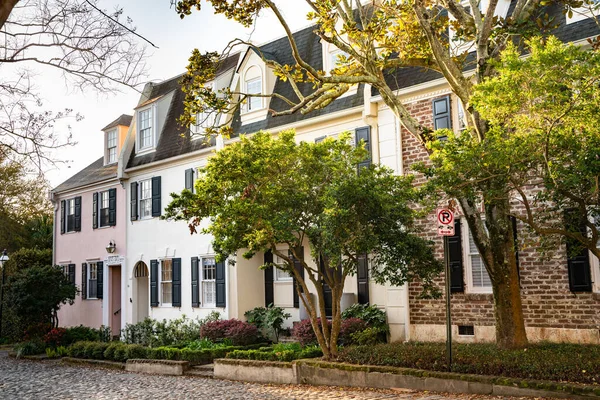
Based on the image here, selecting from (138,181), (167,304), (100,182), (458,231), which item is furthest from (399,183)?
(100,182)

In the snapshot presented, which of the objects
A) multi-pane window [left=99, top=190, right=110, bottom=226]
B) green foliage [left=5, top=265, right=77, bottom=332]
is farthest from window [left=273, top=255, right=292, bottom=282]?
multi-pane window [left=99, top=190, right=110, bottom=226]

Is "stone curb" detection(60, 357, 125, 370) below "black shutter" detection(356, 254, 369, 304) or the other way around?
below

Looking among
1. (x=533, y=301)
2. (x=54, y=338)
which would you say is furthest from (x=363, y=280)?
(x=54, y=338)

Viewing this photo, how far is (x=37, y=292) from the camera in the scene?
21.6 metres

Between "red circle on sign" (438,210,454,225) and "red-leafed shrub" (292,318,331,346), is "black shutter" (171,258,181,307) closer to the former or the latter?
"red-leafed shrub" (292,318,331,346)

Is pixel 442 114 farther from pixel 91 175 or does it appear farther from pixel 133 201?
pixel 91 175

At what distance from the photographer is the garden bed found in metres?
9.13

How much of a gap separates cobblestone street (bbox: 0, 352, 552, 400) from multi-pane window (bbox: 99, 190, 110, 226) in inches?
341

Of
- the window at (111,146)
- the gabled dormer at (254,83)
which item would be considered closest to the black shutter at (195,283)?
the gabled dormer at (254,83)

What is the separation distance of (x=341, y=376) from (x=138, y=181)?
1454cm

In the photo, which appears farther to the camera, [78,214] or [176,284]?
[78,214]

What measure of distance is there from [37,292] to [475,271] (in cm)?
1485

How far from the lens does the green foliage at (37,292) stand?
21.3 meters

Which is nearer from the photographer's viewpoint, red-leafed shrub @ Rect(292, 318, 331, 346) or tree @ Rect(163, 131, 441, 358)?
tree @ Rect(163, 131, 441, 358)
